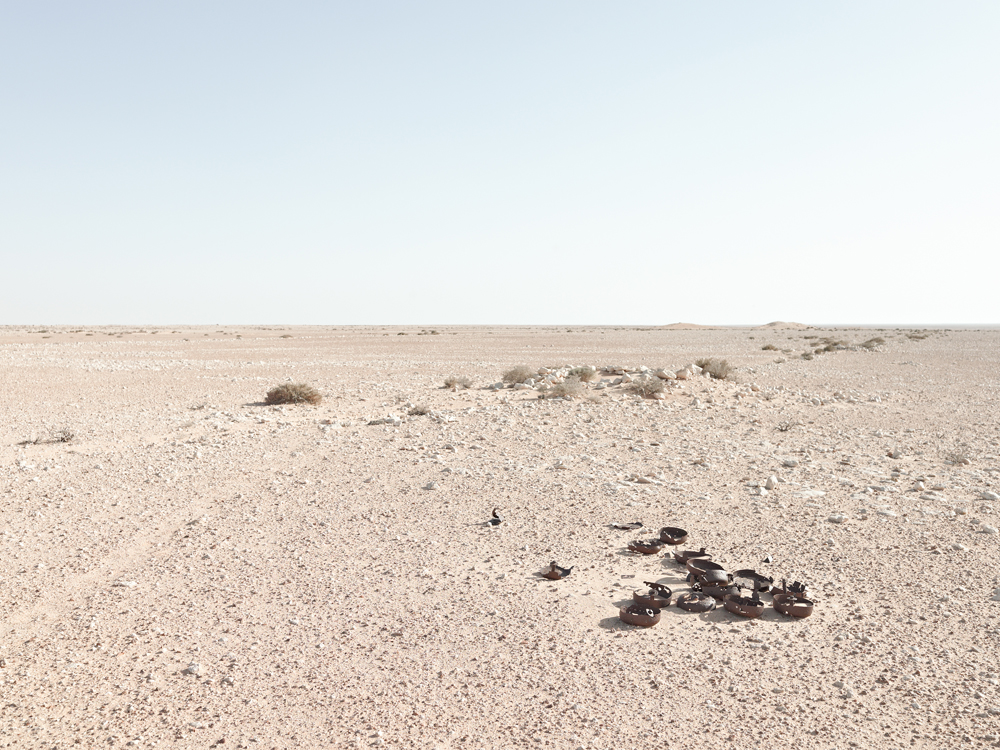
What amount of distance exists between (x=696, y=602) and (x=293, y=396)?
1315 centimetres

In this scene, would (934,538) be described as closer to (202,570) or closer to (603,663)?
(603,663)

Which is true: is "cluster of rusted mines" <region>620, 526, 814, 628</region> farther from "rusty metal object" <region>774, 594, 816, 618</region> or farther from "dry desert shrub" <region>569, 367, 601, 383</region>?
"dry desert shrub" <region>569, 367, 601, 383</region>

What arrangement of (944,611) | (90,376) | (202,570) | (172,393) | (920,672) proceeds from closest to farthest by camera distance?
(920,672) → (944,611) → (202,570) → (172,393) → (90,376)

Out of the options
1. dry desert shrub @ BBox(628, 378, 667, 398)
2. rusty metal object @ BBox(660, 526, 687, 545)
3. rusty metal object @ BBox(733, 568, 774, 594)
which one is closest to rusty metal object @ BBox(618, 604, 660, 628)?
rusty metal object @ BBox(733, 568, 774, 594)

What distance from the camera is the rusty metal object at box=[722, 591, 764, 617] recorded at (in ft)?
17.0

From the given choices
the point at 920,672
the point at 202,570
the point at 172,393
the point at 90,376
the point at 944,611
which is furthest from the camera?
the point at 90,376

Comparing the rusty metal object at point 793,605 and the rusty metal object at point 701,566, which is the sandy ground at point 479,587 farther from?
the rusty metal object at point 701,566

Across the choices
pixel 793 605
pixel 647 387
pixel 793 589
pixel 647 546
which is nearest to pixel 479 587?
pixel 647 546

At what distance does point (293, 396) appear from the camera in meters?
16.4

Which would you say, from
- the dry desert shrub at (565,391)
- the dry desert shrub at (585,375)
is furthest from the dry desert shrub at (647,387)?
the dry desert shrub at (585,375)

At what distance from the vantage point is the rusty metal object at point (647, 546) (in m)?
6.47

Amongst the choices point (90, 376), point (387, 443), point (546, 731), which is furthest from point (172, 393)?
point (546, 731)

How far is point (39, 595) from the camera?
5.57 m

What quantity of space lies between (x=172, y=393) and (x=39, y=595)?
1494 cm
